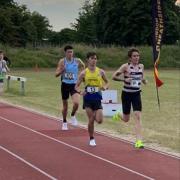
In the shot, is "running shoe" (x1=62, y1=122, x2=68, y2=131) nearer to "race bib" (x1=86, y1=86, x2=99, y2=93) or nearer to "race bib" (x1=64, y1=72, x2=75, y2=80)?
"race bib" (x1=64, y1=72, x2=75, y2=80)

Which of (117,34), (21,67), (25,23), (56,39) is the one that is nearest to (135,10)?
(117,34)

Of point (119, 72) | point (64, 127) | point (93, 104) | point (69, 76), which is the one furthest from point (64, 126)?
point (119, 72)

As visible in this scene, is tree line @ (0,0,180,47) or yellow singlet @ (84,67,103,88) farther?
tree line @ (0,0,180,47)

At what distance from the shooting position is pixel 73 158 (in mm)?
10234

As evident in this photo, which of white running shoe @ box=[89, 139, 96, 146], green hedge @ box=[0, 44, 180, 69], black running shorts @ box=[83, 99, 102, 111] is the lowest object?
green hedge @ box=[0, 44, 180, 69]

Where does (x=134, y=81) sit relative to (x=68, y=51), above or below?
below

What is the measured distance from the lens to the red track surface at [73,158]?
29.1 ft

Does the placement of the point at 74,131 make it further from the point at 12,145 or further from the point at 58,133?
the point at 12,145

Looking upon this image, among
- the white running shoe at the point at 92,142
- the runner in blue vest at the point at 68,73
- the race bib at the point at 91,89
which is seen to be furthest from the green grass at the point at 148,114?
the race bib at the point at 91,89

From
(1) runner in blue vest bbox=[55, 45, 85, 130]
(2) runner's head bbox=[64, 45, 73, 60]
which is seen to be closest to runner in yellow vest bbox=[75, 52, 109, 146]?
(2) runner's head bbox=[64, 45, 73, 60]

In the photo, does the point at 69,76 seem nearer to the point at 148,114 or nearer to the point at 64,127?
the point at 64,127

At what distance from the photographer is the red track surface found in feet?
29.1

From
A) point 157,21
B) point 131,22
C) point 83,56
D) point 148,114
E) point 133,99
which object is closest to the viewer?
point 133,99

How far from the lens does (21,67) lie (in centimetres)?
6181
